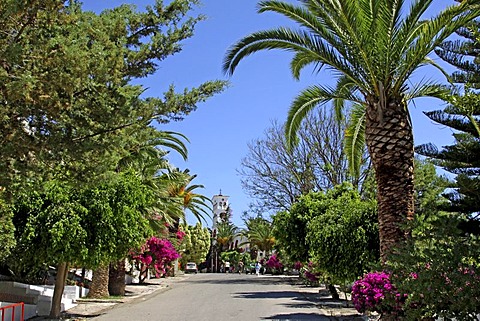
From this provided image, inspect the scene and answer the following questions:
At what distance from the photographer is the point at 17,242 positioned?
1440cm

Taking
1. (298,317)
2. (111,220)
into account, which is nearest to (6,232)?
(111,220)

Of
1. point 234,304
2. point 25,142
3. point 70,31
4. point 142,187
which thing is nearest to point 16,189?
point 25,142

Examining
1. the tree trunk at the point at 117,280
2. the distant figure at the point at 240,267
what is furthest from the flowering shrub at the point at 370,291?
the distant figure at the point at 240,267

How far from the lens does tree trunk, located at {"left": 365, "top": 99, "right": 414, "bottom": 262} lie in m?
12.3

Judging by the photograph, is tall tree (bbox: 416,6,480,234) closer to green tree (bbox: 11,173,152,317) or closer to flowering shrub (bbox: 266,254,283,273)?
green tree (bbox: 11,173,152,317)

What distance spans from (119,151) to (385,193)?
6.26 metres

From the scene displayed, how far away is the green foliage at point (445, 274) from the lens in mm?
6660

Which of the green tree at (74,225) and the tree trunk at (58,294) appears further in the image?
the tree trunk at (58,294)

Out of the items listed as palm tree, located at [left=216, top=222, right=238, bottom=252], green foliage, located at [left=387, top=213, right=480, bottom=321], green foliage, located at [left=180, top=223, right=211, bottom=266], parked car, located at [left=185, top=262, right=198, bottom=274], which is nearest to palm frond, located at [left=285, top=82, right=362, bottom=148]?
green foliage, located at [left=387, top=213, right=480, bottom=321]

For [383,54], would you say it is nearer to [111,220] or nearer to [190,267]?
[111,220]

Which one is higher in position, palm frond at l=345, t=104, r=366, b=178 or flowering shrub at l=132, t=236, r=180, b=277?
Answer: palm frond at l=345, t=104, r=366, b=178

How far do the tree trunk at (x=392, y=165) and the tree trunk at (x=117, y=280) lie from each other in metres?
14.7

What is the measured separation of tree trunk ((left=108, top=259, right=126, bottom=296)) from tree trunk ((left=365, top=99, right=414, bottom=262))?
14.7 metres

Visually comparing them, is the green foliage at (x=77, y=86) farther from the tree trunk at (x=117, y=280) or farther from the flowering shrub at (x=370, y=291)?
the tree trunk at (x=117, y=280)
